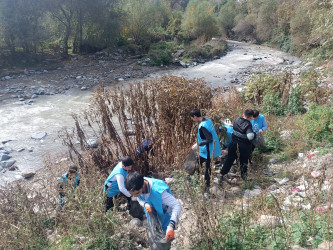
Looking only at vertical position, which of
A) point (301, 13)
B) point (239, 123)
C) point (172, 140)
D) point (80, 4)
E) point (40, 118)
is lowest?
point (40, 118)

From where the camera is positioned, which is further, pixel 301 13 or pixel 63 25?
pixel 63 25

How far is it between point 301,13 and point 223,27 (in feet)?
58.2

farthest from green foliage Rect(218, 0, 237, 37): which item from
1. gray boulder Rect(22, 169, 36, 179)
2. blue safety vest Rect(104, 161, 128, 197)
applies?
blue safety vest Rect(104, 161, 128, 197)

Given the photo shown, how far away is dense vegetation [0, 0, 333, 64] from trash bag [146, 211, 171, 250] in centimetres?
965

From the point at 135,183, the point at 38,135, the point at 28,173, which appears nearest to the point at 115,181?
the point at 135,183

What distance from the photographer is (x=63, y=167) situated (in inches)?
201

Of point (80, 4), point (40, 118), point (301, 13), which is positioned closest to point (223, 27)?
point (301, 13)

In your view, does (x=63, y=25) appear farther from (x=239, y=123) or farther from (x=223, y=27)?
(x=223, y=27)

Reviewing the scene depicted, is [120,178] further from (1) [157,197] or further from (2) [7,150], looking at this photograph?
(2) [7,150]

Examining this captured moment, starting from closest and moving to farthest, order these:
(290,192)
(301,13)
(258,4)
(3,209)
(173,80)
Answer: (3,209) < (290,192) < (173,80) < (301,13) < (258,4)

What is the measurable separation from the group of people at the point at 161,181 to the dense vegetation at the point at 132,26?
25.1ft

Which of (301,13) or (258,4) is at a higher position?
(258,4)

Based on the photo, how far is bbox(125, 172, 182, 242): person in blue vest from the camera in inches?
94.6

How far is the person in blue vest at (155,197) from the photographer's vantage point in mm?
2402
